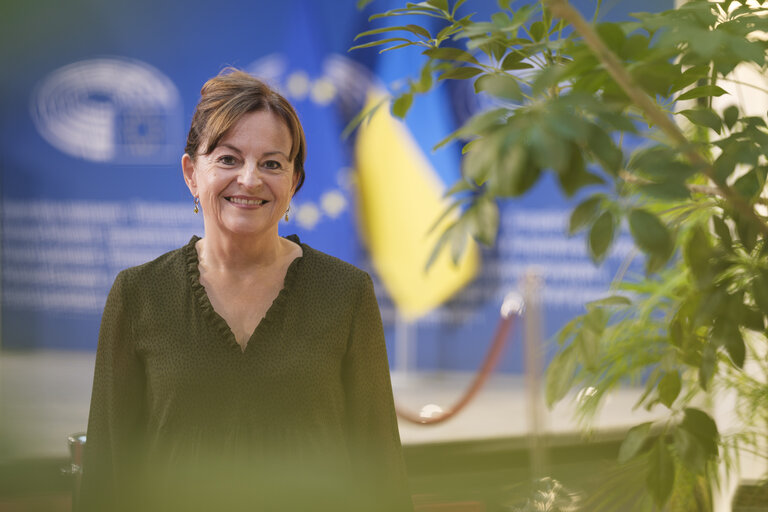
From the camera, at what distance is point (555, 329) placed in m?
4.78

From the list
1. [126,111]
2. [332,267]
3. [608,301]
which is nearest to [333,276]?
[332,267]

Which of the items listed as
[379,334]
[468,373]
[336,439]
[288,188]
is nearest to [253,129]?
[288,188]

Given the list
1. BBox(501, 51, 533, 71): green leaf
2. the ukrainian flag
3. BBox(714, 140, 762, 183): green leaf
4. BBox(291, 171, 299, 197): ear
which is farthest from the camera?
the ukrainian flag

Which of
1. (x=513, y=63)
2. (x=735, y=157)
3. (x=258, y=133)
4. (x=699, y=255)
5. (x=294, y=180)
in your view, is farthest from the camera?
(x=294, y=180)

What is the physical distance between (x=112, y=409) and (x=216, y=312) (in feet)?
0.77

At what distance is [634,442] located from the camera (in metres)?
1.28

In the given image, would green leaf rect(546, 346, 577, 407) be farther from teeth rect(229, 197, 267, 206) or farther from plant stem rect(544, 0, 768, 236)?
teeth rect(229, 197, 267, 206)

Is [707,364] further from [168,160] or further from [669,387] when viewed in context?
[168,160]

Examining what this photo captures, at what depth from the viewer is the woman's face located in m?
1.39

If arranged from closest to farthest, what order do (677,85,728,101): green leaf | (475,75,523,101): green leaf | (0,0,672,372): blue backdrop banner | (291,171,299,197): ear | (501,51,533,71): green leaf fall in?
(475,75,523,101): green leaf → (677,85,728,101): green leaf → (501,51,533,71): green leaf → (291,171,299,197): ear → (0,0,672,372): blue backdrop banner

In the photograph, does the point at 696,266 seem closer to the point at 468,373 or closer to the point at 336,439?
the point at 336,439

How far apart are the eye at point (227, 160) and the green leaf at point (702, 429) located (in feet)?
2.79

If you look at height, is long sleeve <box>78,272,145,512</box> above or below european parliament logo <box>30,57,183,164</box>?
below

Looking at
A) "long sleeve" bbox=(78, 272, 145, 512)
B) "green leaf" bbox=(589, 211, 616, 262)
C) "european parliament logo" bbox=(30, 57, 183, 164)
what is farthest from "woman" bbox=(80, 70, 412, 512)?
"european parliament logo" bbox=(30, 57, 183, 164)
